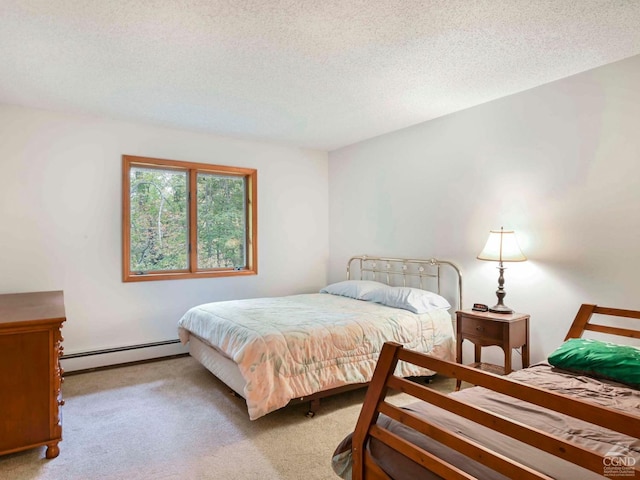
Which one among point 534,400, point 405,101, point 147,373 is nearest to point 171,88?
point 405,101

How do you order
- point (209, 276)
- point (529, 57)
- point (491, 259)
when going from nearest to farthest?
point (529, 57) < point (491, 259) < point (209, 276)

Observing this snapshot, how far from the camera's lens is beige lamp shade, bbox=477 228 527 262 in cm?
302

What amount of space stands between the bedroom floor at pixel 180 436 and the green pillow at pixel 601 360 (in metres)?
1.37

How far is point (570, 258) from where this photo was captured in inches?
114

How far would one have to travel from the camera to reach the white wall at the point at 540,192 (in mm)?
2639

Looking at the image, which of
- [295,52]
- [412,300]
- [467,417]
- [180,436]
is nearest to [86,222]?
[180,436]

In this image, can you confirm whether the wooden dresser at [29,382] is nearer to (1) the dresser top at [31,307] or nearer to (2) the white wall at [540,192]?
(1) the dresser top at [31,307]

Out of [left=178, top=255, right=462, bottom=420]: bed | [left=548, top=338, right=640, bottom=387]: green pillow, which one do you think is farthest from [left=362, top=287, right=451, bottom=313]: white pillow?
[left=548, top=338, right=640, bottom=387]: green pillow

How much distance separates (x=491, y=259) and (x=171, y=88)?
117 inches

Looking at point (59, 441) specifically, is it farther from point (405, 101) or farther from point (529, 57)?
point (529, 57)

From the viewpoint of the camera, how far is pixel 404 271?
4301 mm

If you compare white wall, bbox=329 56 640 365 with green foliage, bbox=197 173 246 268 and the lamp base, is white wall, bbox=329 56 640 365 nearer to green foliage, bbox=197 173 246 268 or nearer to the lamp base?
the lamp base

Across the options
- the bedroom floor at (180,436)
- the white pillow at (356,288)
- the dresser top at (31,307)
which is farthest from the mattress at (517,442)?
the white pillow at (356,288)

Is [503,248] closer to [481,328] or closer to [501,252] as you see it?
[501,252]
